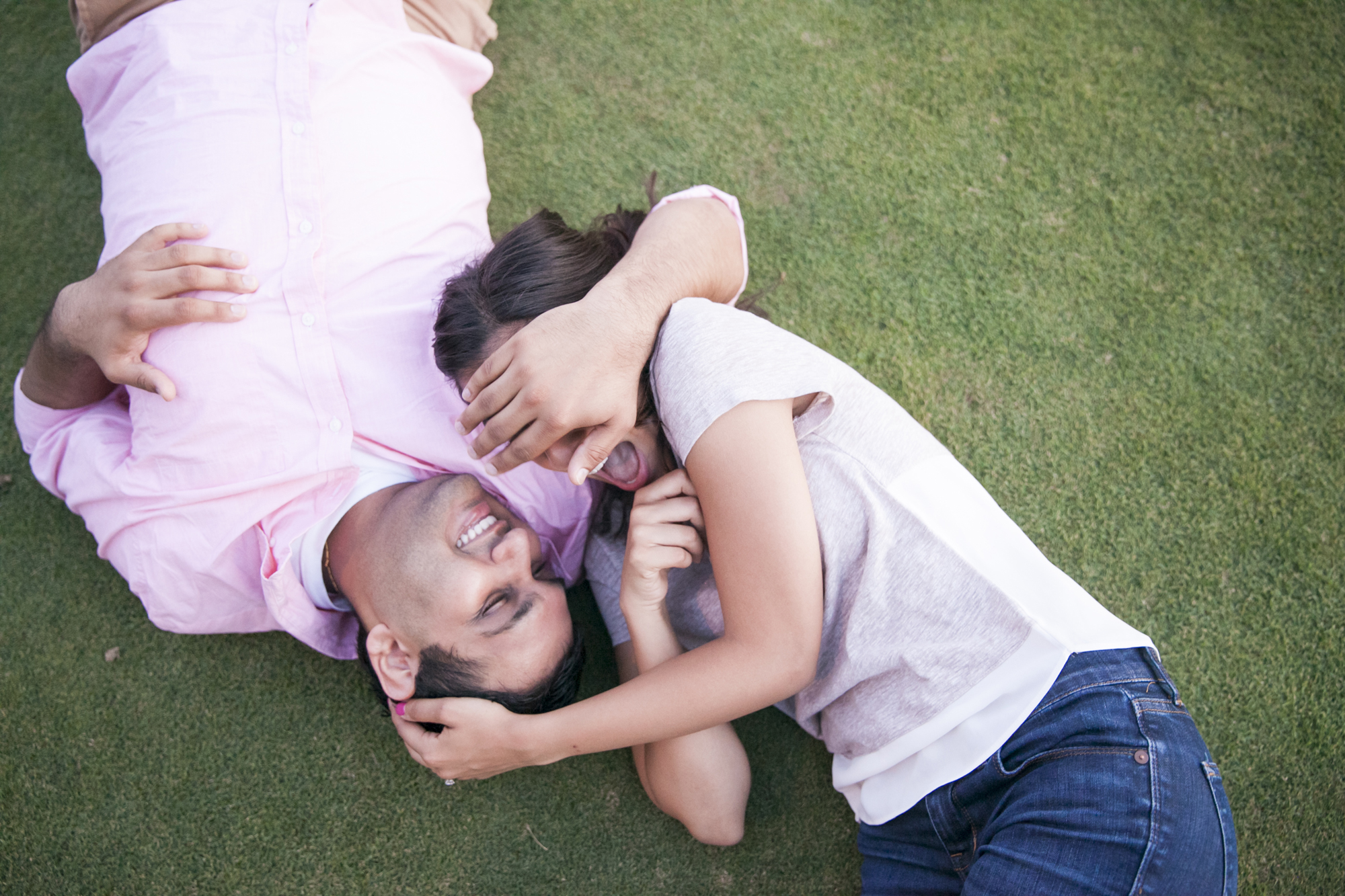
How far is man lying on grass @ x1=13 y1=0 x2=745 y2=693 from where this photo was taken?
1848 millimetres

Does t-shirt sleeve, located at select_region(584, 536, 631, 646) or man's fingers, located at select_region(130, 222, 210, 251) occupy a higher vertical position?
man's fingers, located at select_region(130, 222, 210, 251)

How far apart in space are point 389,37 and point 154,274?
2.94 ft

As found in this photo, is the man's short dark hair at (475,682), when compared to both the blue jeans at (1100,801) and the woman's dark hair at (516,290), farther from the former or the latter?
the blue jeans at (1100,801)

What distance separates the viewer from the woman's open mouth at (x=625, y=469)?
191cm

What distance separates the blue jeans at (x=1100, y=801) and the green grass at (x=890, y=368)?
622 millimetres

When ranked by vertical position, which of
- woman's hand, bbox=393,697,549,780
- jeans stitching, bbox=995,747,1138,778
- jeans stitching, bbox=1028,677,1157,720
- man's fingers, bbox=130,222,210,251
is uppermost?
man's fingers, bbox=130,222,210,251

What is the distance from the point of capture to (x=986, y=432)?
94.8 inches

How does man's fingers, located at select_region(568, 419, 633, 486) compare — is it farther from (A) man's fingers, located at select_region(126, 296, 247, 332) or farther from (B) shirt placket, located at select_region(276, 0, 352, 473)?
(A) man's fingers, located at select_region(126, 296, 247, 332)

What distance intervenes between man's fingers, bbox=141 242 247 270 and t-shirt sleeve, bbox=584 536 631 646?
1.16m

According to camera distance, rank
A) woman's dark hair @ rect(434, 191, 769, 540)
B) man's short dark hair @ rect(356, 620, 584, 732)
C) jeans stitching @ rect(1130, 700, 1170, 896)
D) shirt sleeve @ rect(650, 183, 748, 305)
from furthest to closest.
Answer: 1. shirt sleeve @ rect(650, 183, 748, 305)
2. man's short dark hair @ rect(356, 620, 584, 732)
3. woman's dark hair @ rect(434, 191, 769, 540)
4. jeans stitching @ rect(1130, 700, 1170, 896)

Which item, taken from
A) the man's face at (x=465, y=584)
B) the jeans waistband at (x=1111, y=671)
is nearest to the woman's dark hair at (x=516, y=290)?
the man's face at (x=465, y=584)

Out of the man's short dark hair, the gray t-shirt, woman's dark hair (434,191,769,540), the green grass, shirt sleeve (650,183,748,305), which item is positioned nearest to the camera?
the gray t-shirt

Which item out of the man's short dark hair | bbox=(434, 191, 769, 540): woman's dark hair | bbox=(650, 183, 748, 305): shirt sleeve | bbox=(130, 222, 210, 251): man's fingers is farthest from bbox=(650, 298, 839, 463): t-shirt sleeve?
bbox=(130, 222, 210, 251): man's fingers

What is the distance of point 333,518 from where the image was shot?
198 centimetres
